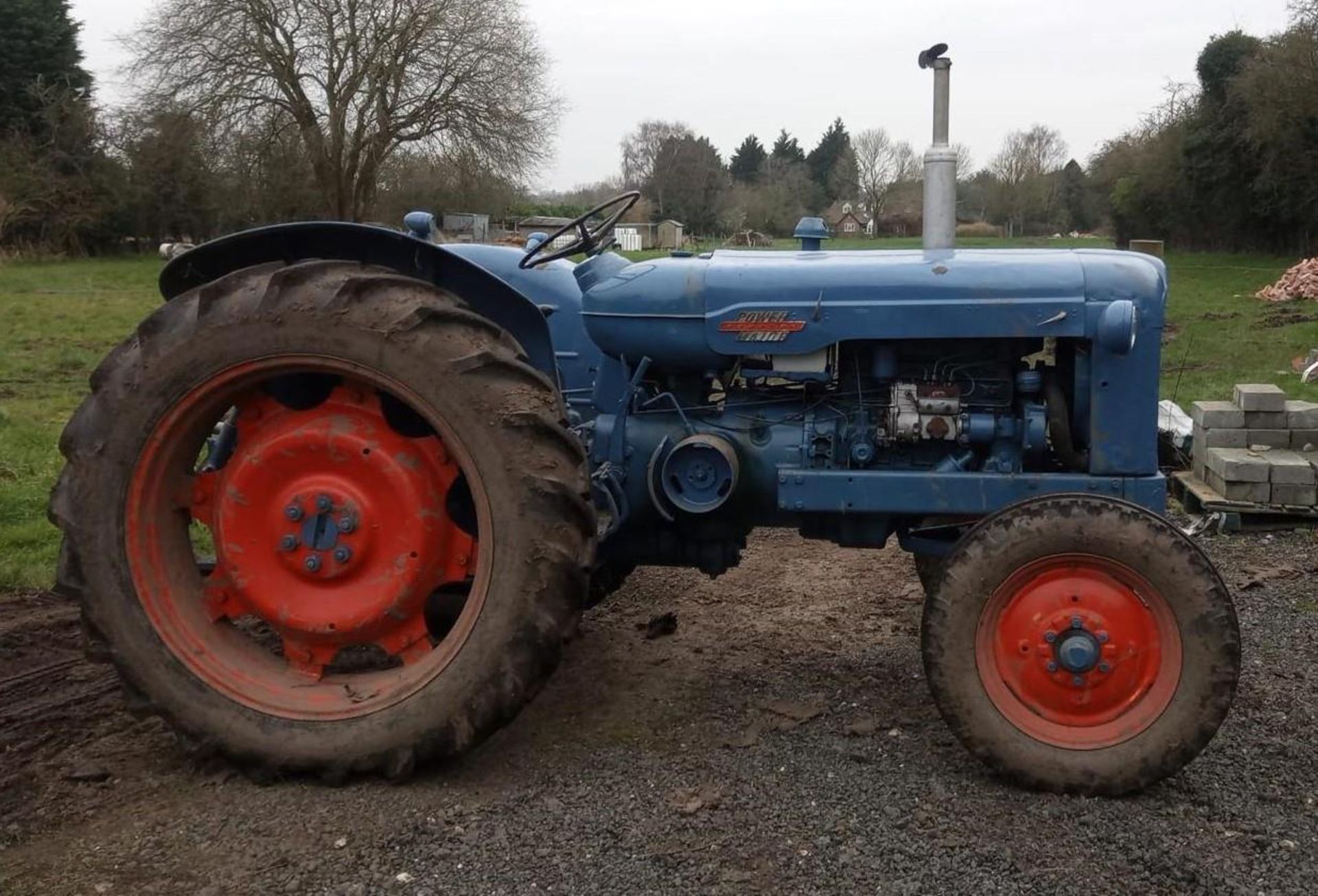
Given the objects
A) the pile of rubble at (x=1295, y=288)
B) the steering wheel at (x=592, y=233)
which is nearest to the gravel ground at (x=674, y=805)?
the steering wheel at (x=592, y=233)

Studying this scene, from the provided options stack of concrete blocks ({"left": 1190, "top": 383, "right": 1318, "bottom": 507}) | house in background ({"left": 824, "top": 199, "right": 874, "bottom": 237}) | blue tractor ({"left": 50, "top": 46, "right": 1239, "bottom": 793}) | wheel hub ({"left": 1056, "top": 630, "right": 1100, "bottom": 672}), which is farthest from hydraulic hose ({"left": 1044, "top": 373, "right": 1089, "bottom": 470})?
house in background ({"left": 824, "top": 199, "right": 874, "bottom": 237})

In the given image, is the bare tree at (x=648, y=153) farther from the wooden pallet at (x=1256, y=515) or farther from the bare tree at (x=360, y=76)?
the wooden pallet at (x=1256, y=515)

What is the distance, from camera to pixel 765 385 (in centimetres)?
368

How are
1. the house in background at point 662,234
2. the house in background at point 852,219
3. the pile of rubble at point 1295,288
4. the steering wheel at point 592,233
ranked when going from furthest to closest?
the house in background at point 852,219 < the house in background at point 662,234 < the pile of rubble at point 1295,288 < the steering wheel at point 592,233

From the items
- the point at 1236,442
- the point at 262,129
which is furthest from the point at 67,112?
the point at 1236,442

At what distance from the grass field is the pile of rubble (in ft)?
1.32

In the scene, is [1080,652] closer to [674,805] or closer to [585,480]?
[674,805]

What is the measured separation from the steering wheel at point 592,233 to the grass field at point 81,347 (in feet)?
4.41

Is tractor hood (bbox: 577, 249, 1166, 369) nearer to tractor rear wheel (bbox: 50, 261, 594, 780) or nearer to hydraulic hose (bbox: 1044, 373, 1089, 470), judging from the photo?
hydraulic hose (bbox: 1044, 373, 1089, 470)

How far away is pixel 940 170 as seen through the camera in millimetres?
3971

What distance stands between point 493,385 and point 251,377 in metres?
0.65

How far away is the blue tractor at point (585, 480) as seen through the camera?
298cm

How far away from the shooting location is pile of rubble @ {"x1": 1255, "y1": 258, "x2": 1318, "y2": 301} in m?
19.7

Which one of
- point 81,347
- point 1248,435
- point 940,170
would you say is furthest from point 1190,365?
point 81,347
